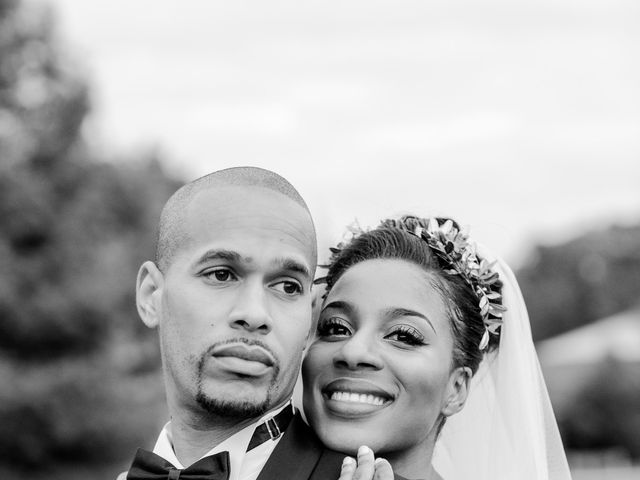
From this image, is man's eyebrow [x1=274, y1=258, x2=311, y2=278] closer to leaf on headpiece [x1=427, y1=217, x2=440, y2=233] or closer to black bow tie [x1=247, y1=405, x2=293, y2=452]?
black bow tie [x1=247, y1=405, x2=293, y2=452]

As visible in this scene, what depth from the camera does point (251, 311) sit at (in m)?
4.04

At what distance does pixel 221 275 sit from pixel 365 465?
38.5 inches

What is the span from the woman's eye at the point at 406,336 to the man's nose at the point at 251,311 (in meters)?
0.74

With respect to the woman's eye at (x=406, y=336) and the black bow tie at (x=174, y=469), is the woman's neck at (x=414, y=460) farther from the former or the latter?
the black bow tie at (x=174, y=469)

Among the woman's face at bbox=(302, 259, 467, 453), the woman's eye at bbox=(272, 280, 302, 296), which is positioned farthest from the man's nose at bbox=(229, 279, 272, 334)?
the woman's face at bbox=(302, 259, 467, 453)

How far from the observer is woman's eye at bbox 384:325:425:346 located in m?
4.58

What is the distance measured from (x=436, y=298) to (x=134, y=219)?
935 inches

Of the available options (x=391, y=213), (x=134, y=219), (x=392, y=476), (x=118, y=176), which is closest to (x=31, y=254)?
(x=118, y=176)

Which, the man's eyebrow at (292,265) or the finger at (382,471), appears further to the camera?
the man's eyebrow at (292,265)

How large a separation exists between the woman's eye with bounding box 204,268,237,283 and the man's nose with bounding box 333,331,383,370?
0.66m

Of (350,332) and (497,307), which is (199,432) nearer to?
(350,332)

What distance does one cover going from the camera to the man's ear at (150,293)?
177 inches

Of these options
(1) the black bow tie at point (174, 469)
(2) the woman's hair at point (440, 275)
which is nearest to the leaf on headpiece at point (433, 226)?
(2) the woman's hair at point (440, 275)

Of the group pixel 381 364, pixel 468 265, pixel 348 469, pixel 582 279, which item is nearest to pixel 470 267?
pixel 468 265
